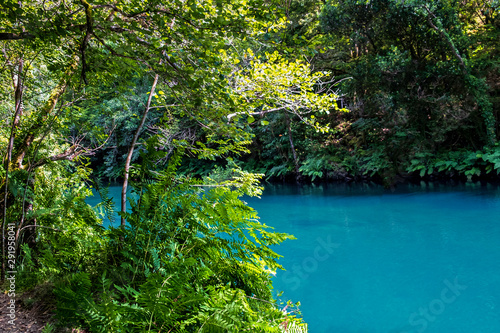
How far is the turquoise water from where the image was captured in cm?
404

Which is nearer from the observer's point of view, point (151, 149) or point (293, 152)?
point (151, 149)

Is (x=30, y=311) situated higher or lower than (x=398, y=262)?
higher

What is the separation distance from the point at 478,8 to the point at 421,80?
3.21 metres

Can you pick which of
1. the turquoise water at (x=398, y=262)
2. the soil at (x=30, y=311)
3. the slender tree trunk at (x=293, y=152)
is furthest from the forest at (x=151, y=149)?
the slender tree trunk at (x=293, y=152)

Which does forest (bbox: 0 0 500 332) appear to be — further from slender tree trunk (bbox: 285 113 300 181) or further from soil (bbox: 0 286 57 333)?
slender tree trunk (bbox: 285 113 300 181)

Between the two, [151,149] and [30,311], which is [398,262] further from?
[30,311]

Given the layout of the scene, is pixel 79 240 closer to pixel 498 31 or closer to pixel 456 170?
pixel 456 170

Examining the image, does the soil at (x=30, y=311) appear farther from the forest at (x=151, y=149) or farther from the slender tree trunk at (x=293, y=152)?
the slender tree trunk at (x=293, y=152)

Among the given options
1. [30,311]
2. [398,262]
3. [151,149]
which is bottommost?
[398,262]

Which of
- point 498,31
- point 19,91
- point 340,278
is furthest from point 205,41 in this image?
point 498,31

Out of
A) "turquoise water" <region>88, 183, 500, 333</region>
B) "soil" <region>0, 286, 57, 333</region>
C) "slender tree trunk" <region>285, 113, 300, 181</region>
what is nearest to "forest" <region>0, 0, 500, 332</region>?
"soil" <region>0, 286, 57, 333</region>

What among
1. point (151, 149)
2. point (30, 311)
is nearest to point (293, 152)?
point (151, 149)

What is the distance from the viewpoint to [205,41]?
186 cm

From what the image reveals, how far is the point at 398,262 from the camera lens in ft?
18.5
